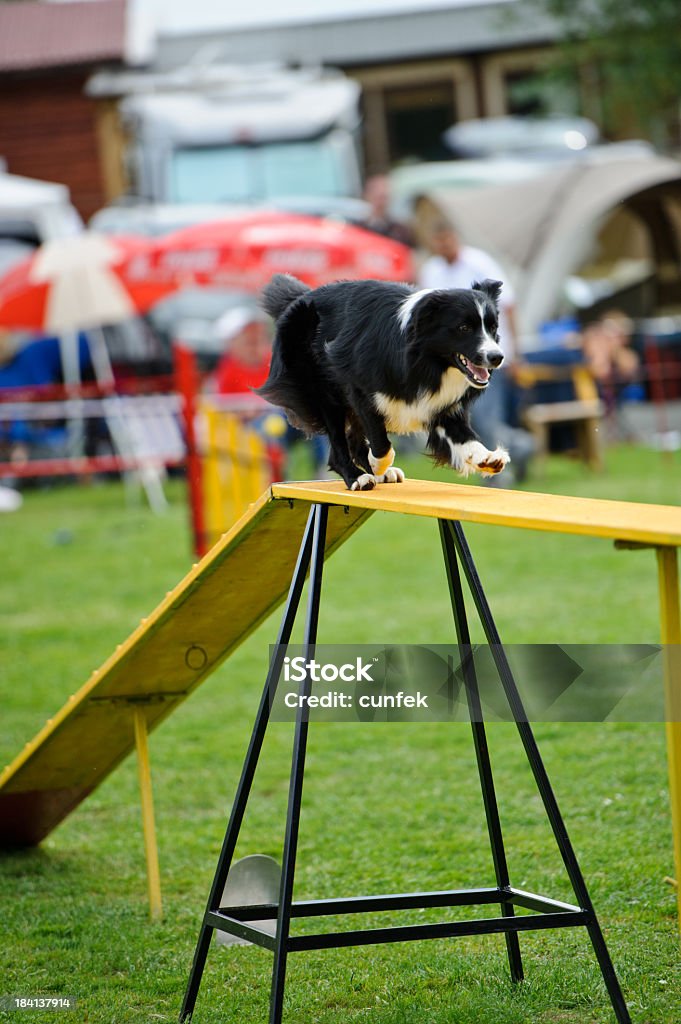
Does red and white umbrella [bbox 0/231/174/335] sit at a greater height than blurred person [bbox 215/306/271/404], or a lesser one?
greater

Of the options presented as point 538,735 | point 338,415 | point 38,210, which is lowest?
point 538,735

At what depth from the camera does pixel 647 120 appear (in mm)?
20609

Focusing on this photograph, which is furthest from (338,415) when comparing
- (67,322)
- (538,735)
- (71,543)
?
(67,322)

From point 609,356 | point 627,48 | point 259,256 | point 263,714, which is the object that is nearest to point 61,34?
point 627,48

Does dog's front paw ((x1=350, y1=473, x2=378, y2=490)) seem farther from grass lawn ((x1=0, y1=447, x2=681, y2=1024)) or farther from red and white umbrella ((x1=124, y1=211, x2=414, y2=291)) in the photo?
red and white umbrella ((x1=124, y1=211, x2=414, y2=291))

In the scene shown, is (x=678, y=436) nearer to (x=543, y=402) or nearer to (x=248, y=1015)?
(x=543, y=402)

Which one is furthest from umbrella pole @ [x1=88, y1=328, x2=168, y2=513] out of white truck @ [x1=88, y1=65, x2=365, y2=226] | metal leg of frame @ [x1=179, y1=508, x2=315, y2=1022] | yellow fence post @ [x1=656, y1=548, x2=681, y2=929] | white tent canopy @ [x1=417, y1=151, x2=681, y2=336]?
yellow fence post @ [x1=656, y1=548, x2=681, y2=929]

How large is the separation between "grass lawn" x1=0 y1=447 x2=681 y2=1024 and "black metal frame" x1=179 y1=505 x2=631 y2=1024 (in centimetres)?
22

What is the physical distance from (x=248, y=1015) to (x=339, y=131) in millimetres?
13886

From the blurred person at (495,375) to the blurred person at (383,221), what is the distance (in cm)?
392

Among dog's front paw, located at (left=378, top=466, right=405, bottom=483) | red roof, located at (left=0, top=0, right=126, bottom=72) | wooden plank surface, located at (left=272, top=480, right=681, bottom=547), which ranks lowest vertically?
wooden plank surface, located at (left=272, top=480, right=681, bottom=547)

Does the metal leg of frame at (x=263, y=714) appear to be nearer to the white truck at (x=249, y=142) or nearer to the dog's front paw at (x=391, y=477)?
the dog's front paw at (x=391, y=477)

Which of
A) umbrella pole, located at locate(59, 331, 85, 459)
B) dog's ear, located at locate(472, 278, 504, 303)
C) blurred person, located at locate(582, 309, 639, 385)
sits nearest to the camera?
dog's ear, located at locate(472, 278, 504, 303)

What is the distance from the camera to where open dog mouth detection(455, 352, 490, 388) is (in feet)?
8.97
